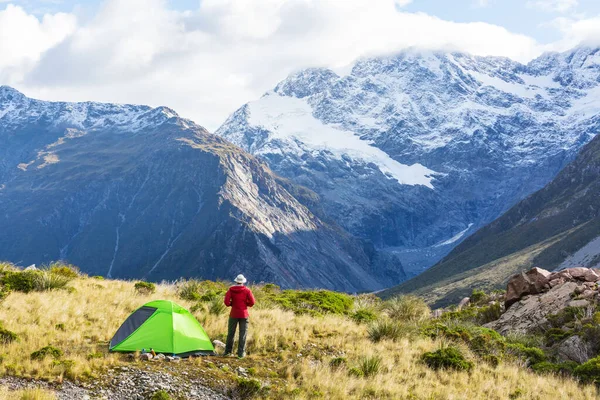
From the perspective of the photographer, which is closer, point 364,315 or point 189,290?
point 364,315

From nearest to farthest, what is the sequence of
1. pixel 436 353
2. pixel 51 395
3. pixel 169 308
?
1. pixel 51 395
2. pixel 169 308
3. pixel 436 353

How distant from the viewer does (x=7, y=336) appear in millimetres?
15906

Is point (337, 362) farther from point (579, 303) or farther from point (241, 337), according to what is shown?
point (579, 303)

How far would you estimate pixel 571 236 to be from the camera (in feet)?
593

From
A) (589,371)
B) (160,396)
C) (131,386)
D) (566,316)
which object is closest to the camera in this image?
(160,396)

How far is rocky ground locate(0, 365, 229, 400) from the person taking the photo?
13.2 m

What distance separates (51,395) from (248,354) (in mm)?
6730

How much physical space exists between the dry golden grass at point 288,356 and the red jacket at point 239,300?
4.71ft

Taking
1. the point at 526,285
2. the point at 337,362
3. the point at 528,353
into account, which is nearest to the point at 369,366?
the point at 337,362

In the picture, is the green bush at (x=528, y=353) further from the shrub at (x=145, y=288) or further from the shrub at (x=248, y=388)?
the shrub at (x=145, y=288)

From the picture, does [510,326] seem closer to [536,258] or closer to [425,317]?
[425,317]

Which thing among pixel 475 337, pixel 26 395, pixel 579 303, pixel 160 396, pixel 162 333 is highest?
pixel 162 333

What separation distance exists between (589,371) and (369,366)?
7.41 meters

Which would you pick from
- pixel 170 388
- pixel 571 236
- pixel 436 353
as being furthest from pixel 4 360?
pixel 571 236
